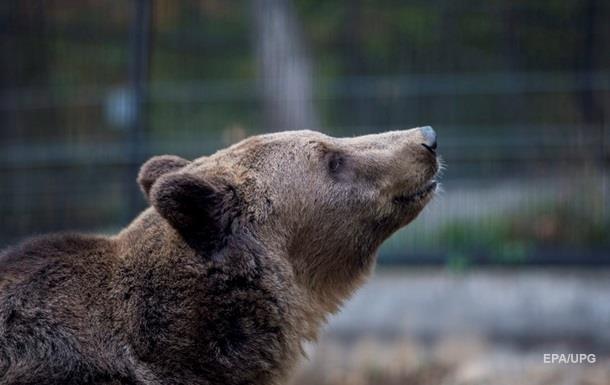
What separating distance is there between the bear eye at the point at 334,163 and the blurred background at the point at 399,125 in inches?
111

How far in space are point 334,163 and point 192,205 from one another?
82cm

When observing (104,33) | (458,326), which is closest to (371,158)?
(458,326)

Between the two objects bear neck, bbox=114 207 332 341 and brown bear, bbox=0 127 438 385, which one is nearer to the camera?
brown bear, bbox=0 127 438 385

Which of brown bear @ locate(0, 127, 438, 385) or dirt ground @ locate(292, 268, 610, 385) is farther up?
brown bear @ locate(0, 127, 438, 385)

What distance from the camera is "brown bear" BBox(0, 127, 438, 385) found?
4.23m

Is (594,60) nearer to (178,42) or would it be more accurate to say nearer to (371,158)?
(178,42)

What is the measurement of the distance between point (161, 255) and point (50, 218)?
8.91 m

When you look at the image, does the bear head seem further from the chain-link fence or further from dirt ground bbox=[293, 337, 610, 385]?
the chain-link fence

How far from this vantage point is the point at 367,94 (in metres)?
12.1

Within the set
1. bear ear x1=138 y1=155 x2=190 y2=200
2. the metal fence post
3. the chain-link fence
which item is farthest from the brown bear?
the metal fence post

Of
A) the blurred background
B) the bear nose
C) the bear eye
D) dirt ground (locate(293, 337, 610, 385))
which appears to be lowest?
dirt ground (locate(293, 337, 610, 385))

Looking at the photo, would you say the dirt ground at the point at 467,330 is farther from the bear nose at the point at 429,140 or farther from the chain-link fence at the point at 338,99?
the bear nose at the point at 429,140

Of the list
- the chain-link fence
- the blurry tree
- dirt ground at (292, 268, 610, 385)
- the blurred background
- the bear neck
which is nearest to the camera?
the bear neck

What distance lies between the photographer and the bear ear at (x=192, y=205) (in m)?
4.28
